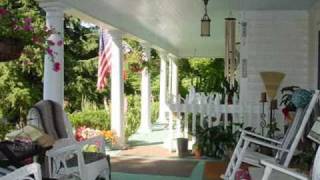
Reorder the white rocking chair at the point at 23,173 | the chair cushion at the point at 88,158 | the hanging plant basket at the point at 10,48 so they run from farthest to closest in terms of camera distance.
A: the chair cushion at the point at 88,158, the hanging plant basket at the point at 10,48, the white rocking chair at the point at 23,173

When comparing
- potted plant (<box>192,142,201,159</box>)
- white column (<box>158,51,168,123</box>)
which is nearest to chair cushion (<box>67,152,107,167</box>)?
potted plant (<box>192,142,201,159</box>)

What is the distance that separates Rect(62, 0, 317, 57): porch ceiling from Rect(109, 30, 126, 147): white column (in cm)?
37

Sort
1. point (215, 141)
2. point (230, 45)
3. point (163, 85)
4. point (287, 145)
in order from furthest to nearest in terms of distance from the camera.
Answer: point (163, 85)
point (230, 45)
point (215, 141)
point (287, 145)

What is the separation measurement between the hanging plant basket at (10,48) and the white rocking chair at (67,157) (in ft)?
4.65

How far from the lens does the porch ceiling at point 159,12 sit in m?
6.77

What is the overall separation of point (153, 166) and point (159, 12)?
2.75m

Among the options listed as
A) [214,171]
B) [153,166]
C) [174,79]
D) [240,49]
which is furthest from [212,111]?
[174,79]

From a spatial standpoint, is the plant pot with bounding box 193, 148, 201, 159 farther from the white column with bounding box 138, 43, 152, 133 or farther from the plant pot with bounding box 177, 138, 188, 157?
the white column with bounding box 138, 43, 152, 133

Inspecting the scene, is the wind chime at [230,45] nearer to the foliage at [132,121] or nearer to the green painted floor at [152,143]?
the green painted floor at [152,143]

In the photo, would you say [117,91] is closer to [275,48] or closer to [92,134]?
[92,134]

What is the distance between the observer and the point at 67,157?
466cm

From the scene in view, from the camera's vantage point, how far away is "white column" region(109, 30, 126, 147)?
8500 millimetres

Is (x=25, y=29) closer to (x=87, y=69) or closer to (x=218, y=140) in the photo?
(x=218, y=140)

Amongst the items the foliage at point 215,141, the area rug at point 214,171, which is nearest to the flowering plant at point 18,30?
the area rug at point 214,171
